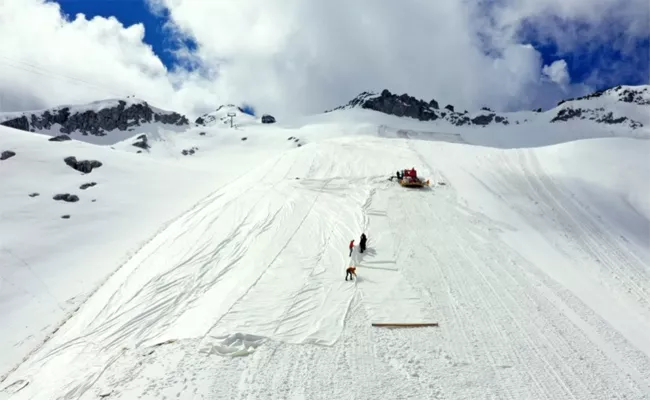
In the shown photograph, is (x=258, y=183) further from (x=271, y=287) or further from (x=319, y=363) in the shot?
(x=319, y=363)

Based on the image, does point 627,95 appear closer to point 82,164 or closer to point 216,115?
point 216,115

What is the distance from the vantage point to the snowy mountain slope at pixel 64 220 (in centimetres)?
2227

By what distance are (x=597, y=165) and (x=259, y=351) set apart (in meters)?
34.7

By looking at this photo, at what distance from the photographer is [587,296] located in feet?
60.1

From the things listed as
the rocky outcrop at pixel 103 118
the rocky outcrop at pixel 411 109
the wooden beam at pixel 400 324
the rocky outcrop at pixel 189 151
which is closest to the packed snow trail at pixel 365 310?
the wooden beam at pixel 400 324

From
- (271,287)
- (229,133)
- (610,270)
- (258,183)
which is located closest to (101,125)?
(229,133)

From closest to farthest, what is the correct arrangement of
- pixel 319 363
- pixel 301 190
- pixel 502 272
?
1. pixel 319 363
2. pixel 502 272
3. pixel 301 190

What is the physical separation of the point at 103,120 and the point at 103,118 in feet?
2.08

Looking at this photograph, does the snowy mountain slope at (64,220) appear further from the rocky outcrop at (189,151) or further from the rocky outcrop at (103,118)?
the rocky outcrop at (103,118)

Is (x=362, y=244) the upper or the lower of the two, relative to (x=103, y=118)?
lower

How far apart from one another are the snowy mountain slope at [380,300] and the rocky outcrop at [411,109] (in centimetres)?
14187

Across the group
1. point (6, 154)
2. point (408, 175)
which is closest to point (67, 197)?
point (6, 154)

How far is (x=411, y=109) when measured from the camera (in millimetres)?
172375

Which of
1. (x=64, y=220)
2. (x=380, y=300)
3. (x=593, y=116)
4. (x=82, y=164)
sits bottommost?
(x=64, y=220)
